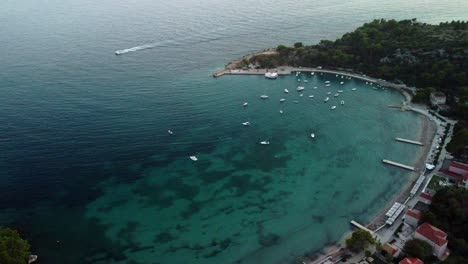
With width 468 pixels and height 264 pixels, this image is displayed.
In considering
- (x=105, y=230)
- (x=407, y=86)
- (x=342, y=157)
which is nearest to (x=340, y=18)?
(x=407, y=86)

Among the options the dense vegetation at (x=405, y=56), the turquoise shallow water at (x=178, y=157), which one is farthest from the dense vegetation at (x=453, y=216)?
the dense vegetation at (x=405, y=56)

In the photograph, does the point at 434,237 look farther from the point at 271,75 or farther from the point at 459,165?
the point at 271,75

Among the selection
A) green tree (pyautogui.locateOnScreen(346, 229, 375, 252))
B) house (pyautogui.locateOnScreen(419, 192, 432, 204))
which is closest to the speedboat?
house (pyautogui.locateOnScreen(419, 192, 432, 204))

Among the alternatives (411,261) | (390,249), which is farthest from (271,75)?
(411,261)

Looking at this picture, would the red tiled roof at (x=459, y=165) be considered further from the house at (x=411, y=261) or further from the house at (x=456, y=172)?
the house at (x=411, y=261)

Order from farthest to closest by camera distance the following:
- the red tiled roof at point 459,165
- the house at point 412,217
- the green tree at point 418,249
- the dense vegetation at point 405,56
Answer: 1. the dense vegetation at point 405,56
2. the red tiled roof at point 459,165
3. the house at point 412,217
4. the green tree at point 418,249

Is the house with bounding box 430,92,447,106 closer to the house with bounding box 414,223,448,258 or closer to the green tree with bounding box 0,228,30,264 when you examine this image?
the house with bounding box 414,223,448,258
